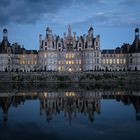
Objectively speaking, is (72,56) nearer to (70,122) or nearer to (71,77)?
(71,77)

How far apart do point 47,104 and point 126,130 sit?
42.7 feet

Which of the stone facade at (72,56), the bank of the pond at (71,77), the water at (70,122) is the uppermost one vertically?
the stone facade at (72,56)

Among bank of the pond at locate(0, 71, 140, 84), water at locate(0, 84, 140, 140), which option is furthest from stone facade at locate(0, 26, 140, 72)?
water at locate(0, 84, 140, 140)

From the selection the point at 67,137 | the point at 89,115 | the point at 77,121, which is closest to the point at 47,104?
the point at 89,115

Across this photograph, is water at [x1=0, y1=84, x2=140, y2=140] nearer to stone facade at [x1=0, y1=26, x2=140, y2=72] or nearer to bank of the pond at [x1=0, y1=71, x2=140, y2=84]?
bank of the pond at [x1=0, y1=71, x2=140, y2=84]

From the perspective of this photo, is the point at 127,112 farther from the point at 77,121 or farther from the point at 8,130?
the point at 8,130

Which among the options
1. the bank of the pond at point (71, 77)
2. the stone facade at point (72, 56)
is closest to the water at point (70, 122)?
the bank of the pond at point (71, 77)

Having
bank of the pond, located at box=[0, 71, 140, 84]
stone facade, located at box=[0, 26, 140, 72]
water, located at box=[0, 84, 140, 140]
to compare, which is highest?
stone facade, located at box=[0, 26, 140, 72]

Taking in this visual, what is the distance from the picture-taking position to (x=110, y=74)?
72.1 meters

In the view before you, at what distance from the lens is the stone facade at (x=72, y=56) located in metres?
82.3

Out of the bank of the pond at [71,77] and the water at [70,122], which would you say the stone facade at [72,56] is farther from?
the water at [70,122]

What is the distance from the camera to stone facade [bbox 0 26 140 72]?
82312mm

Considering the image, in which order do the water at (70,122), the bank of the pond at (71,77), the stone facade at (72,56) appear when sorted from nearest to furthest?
the water at (70,122) → the bank of the pond at (71,77) → the stone facade at (72,56)

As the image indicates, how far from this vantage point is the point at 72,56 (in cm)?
8412
